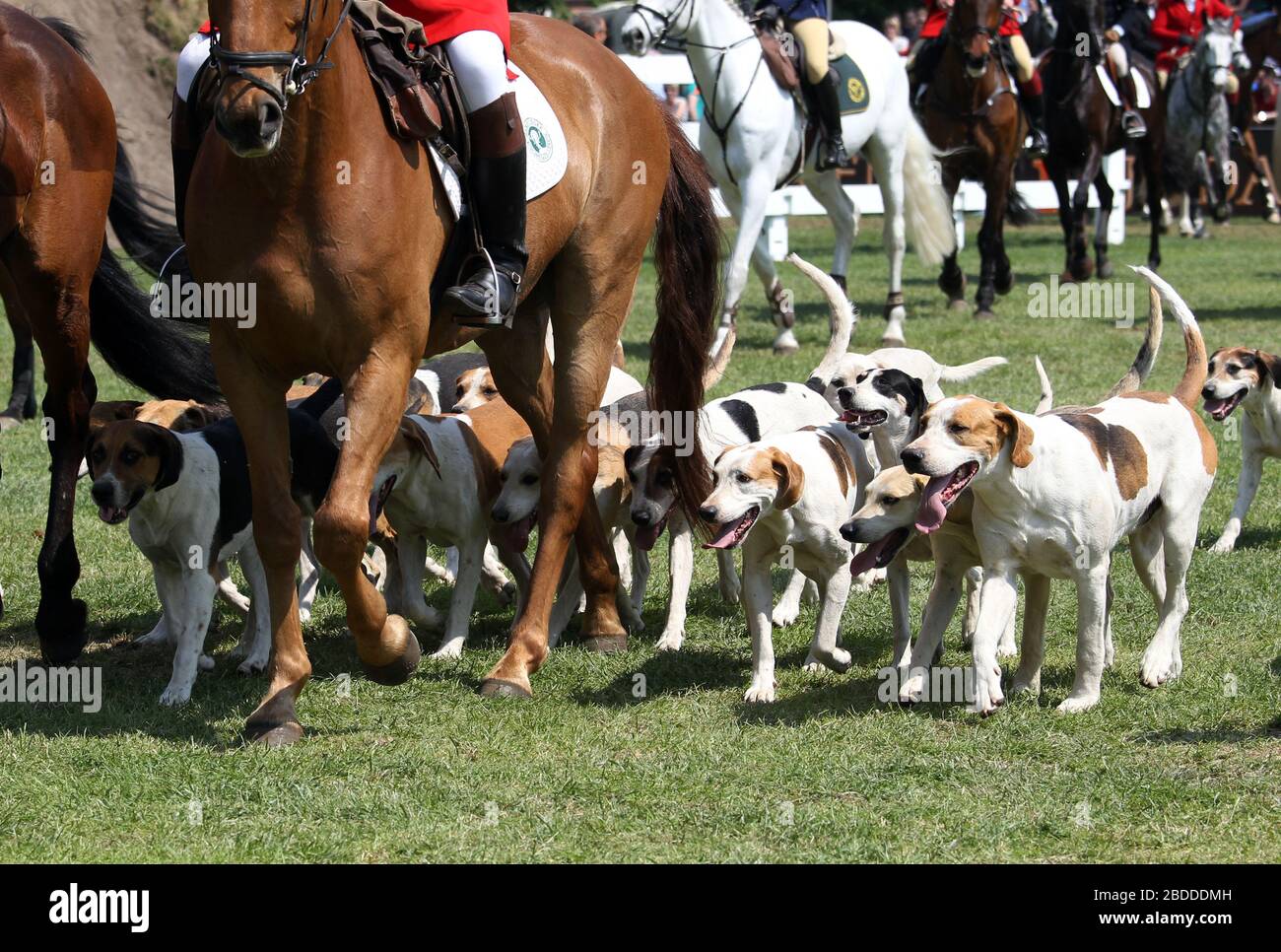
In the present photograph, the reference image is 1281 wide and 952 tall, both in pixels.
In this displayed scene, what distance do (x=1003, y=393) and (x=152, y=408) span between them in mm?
5719

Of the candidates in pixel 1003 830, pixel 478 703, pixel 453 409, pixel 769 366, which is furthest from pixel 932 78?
pixel 1003 830

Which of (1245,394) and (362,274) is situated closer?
(362,274)

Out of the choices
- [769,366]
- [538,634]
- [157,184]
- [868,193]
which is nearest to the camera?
[538,634]

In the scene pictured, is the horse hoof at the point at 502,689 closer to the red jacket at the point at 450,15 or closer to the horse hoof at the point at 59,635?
the horse hoof at the point at 59,635

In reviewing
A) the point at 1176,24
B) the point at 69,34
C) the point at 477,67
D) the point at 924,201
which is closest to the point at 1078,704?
the point at 477,67

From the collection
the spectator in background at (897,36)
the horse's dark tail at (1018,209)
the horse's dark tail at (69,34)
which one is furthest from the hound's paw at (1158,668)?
the spectator in background at (897,36)

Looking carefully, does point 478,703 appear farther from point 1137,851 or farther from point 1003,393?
point 1003,393

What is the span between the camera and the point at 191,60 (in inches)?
207

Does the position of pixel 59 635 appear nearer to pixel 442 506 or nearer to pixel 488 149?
pixel 442 506

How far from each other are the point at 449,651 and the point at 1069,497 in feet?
7.75

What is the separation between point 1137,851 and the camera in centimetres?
436

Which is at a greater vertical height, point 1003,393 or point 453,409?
point 453,409

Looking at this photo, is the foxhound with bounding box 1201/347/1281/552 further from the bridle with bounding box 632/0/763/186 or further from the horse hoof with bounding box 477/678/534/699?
the bridle with bounding box 632/0/763/186

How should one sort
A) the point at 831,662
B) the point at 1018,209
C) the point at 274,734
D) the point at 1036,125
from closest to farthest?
1. the point at 274,734
2. the point at 831,662
3. the point at 1036,125
4. the point at 1018,209
